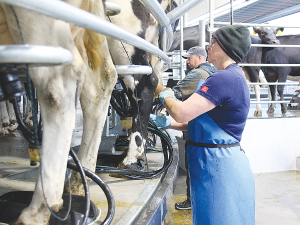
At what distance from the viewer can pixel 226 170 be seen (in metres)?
1.32

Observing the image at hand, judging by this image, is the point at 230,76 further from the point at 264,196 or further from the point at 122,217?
the point at 264,196

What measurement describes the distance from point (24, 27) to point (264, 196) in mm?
2882

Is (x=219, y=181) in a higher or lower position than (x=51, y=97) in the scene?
lower

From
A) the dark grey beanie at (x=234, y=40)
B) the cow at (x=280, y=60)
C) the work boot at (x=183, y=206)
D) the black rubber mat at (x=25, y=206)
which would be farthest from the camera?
the cow at (x=280, y=60)

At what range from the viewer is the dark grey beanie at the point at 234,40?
138cm

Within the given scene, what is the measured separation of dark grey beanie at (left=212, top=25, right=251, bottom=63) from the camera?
54.3 inches

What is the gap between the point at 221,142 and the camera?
4.42 feet

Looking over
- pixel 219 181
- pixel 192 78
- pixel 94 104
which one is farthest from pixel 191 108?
pixel 192 78

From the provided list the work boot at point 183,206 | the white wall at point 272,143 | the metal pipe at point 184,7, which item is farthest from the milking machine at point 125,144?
the white wall at point 272,143

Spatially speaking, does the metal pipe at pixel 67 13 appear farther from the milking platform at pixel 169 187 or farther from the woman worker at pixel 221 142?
the milking platform at pixel 169 187

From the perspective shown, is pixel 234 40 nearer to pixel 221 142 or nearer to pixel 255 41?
pixel 221 142

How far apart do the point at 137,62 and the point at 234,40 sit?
825mm

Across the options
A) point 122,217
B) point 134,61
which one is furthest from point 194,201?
point 134,61

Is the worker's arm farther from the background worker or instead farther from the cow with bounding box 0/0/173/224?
the background worker
